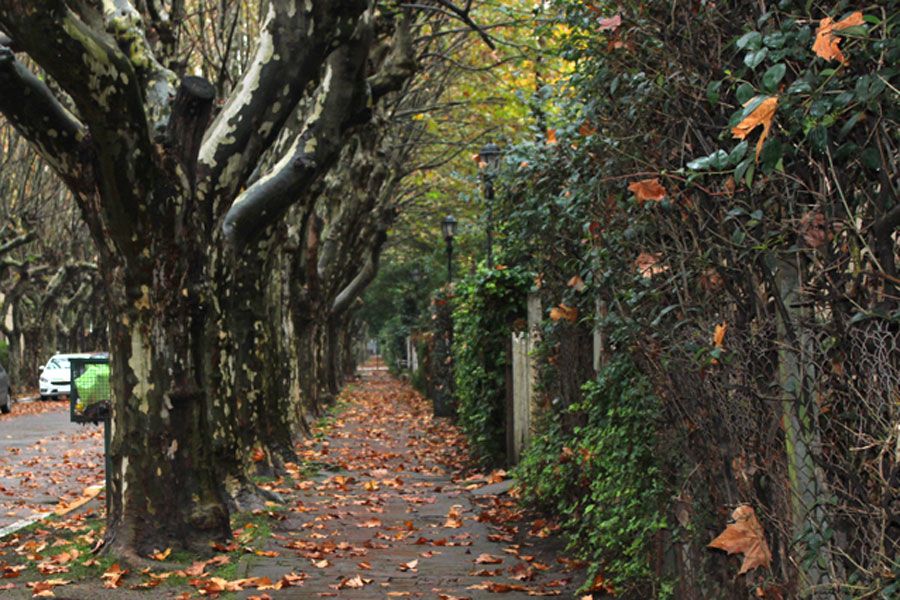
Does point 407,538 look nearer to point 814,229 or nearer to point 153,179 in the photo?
point 153,179

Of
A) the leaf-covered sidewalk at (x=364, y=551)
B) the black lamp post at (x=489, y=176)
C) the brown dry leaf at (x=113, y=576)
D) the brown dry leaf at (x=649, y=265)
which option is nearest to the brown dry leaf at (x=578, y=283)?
the brown dry leaf at (x=649, y=265)

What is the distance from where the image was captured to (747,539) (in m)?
4.29

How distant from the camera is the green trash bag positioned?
10.6 m

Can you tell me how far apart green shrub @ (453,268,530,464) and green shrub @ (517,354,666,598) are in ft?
16.2

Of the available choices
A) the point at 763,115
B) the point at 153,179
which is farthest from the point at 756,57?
the point at 153,179

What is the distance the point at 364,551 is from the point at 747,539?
563 centimetres

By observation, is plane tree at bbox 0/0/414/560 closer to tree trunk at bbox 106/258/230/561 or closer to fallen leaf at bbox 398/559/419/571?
tree trunk at bbox 106/258/230/561

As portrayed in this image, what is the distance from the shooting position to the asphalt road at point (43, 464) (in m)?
12.9

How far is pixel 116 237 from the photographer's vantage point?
8469mm

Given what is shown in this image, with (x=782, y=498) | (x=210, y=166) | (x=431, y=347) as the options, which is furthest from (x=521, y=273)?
(x=431, y=347)

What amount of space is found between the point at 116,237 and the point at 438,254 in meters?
34.8

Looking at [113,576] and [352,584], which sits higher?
[113,576]

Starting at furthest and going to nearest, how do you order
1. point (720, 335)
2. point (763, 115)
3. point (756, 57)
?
1. point (720, 335)
2. point (756, 57)
3. point (763, 115)

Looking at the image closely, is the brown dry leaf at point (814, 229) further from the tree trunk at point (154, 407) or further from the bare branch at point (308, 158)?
the bare branch at point (308, 158)
